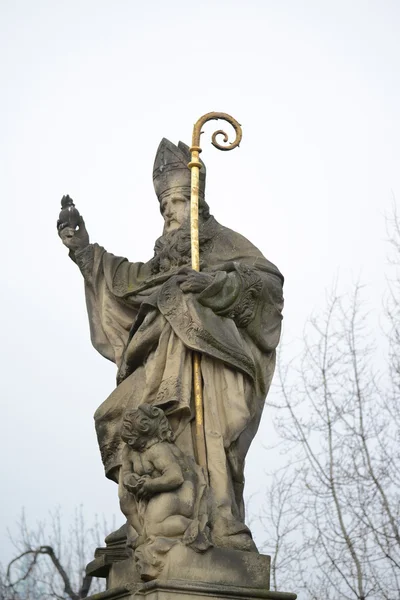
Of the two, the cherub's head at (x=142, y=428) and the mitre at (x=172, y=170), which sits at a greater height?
the mitre at (x=172, y=170)

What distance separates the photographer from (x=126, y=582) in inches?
294

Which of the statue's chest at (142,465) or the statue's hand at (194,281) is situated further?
the statue's hand at (194,281)

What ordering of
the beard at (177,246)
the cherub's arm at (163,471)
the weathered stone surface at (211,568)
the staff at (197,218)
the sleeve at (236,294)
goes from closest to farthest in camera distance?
1. the weathered stone surface at (211,568)
2. the cherub's arm at (163,471)
3. the staff at (197,218)
4. the sleeve at (236,294)
5. the beard at (177,246)

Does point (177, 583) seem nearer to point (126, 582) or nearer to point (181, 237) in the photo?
point (126, 582)

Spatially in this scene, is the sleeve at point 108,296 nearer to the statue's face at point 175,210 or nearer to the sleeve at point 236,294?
the statue's face at point 175,210

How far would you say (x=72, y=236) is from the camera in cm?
921

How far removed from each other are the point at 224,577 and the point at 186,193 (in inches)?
116

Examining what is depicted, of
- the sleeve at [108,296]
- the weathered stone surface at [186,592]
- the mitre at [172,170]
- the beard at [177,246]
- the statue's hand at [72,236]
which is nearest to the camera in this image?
the weathered stone surface at [186,592]

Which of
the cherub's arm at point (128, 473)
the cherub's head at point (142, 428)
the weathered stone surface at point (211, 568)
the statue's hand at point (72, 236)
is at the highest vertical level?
the statue's hand at point (72, 236)

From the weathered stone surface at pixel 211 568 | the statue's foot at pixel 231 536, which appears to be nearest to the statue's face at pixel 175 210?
the statue's foot at pixel 231 536

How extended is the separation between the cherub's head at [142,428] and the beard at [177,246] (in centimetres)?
140

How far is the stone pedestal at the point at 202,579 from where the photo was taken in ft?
23.3

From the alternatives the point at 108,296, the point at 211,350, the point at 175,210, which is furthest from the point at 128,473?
the point at 175,210

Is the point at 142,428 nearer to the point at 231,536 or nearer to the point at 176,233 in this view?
the point at 231,536
